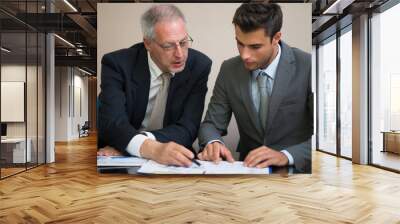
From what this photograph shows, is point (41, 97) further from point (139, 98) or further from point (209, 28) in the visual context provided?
point (209, 28)

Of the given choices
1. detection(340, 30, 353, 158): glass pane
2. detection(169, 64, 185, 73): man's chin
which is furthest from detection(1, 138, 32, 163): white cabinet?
detection(340, 30, 353, 158): glass pane

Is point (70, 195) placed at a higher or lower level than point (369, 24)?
lower

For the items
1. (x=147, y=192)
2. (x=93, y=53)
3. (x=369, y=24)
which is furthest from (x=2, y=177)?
(x=93, y=53)

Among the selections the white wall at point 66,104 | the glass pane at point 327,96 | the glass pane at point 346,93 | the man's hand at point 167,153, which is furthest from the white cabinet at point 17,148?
the white wall at point 66,104

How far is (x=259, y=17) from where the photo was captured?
6.05 meters

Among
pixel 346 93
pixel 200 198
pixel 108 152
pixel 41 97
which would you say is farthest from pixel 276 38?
pixel 41 97

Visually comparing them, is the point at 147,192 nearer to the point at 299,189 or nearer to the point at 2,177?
the point at 299,189

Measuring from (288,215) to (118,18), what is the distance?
3.77 m

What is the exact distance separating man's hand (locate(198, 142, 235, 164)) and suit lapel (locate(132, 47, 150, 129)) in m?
1.04

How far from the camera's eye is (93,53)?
48.0 ft

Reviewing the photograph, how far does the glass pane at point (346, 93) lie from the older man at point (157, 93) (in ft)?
14.7

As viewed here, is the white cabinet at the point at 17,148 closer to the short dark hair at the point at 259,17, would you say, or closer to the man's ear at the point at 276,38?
the short dark hair at the point at 259,17

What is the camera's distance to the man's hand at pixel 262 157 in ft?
20.5

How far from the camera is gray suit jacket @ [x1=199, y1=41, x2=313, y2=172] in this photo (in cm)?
617
